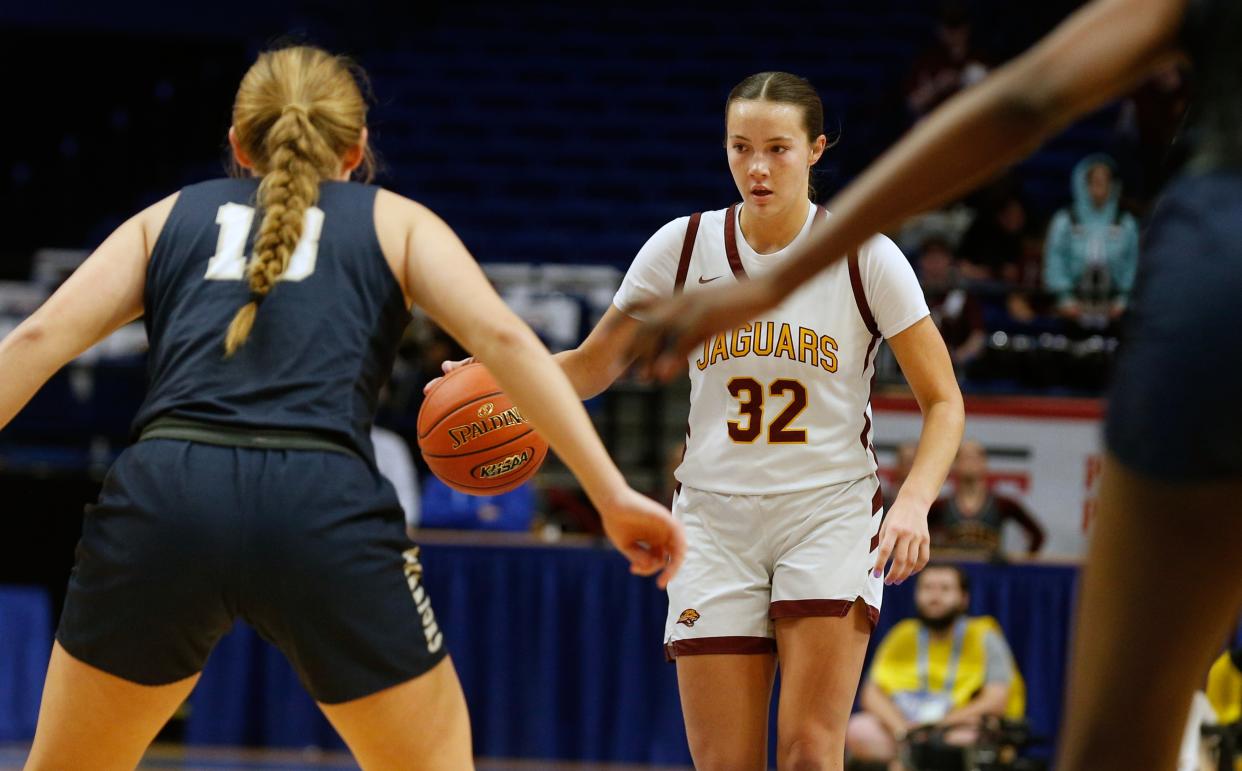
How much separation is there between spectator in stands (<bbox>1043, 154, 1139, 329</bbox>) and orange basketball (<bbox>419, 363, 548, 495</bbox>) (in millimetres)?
6957

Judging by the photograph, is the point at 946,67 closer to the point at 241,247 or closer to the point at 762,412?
the point at 762,412

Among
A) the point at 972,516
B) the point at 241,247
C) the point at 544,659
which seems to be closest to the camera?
the point at 241,247

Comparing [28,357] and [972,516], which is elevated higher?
[28,357]

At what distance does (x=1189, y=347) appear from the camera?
6.09 feet

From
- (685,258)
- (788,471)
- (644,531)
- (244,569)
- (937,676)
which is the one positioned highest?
(685,258)

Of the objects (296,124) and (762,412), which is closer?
(296,124)

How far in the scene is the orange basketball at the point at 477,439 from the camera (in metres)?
3.89

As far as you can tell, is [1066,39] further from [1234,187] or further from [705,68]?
[705,68]

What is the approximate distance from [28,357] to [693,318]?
142 cm

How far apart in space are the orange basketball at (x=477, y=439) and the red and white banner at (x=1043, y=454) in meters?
5.31

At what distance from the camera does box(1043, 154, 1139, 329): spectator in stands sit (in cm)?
1042

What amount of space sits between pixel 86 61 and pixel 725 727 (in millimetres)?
14276

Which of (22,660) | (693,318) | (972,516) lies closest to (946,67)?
(972,516)

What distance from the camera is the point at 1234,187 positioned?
1.89m
